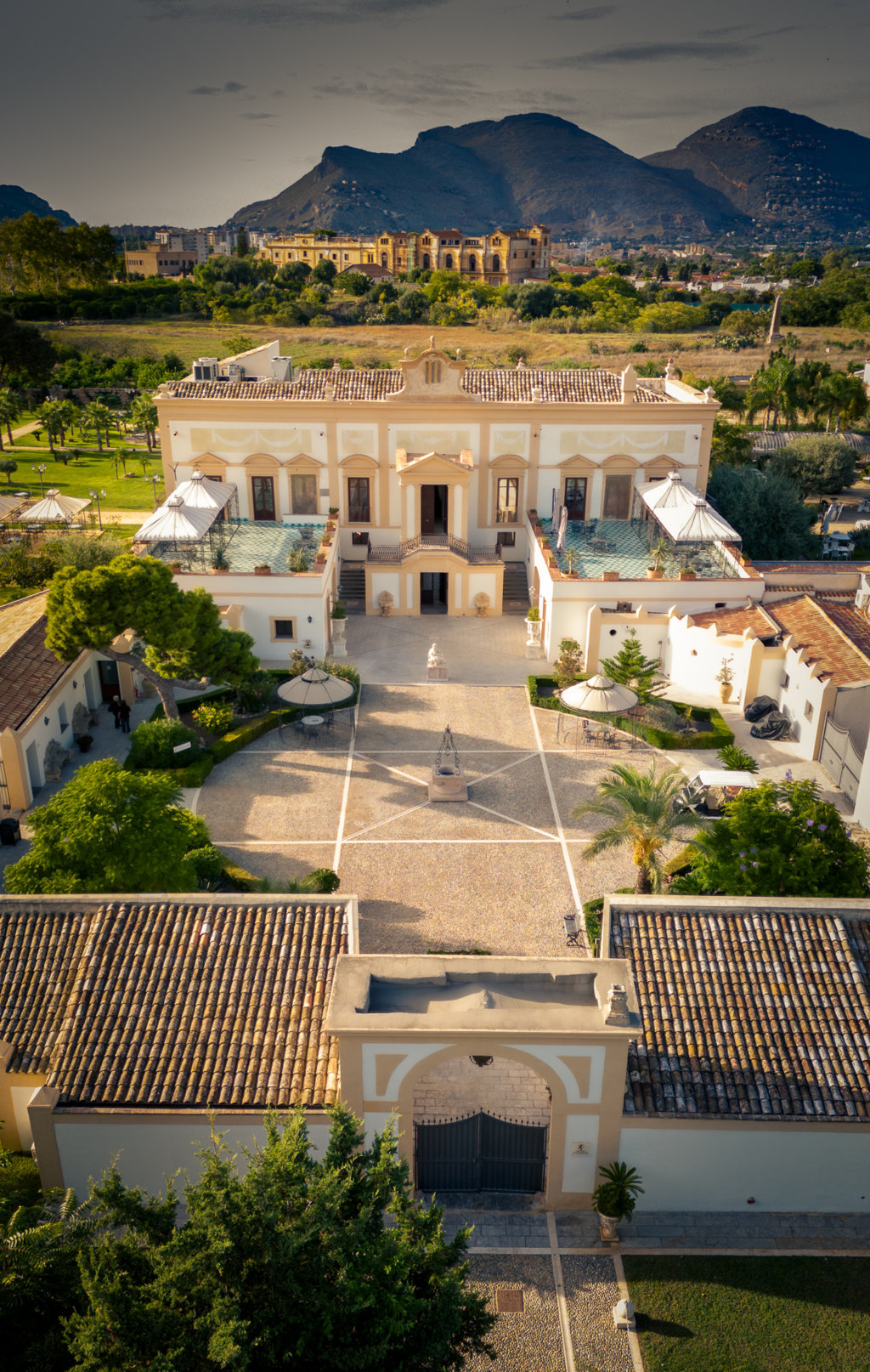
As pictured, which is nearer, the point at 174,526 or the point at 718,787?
the point at 718,787

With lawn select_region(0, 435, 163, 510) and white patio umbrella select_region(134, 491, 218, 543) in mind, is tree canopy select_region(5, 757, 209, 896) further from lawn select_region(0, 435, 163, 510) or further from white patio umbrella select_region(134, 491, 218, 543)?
lawn select_region(0, 435, 163, 510)

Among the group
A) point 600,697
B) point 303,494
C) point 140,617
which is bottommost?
point 600,697

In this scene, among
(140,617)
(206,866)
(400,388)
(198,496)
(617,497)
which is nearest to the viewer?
(206,866)

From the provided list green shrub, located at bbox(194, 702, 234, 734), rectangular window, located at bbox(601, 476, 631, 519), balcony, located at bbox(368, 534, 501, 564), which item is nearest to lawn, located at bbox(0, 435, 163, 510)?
balcony, located at bbox(368, 534, 501, 564)

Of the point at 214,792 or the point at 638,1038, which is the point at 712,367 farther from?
the point at 638,1038

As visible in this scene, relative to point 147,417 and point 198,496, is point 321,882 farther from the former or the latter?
point 147,417

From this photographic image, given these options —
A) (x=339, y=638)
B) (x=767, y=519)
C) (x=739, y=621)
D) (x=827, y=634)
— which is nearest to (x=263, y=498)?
(x=339, y=638)

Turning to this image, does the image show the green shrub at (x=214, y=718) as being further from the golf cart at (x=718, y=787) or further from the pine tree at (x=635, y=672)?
the golf cart at (x=718, y=787)
